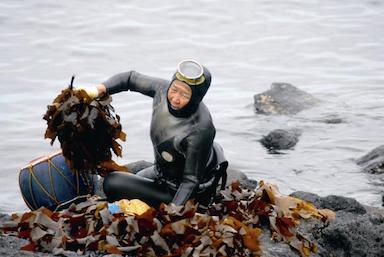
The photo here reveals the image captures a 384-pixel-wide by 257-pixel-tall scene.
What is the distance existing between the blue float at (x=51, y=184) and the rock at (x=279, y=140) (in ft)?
23.6

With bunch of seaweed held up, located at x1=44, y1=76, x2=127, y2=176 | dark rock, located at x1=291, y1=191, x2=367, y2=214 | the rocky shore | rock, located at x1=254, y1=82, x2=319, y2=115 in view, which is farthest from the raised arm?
rock, located at x1=254, y1=82, x2=319, y2=115

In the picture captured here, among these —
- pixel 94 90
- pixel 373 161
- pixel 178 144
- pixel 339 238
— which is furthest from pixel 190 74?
pixel 373 161

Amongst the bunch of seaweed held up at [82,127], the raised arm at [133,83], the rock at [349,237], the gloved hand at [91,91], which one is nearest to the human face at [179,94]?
the raised arm at [133,83]

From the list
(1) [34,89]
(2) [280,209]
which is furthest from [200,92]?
(1) [34,89]

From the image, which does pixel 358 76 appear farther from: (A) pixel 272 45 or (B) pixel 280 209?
(B) pixel 280 209

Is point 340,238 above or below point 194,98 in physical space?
below

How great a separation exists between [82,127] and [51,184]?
2.43 feet

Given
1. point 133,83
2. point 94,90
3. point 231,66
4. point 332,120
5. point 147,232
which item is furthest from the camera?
point 231,66

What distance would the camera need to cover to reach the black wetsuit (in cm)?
807

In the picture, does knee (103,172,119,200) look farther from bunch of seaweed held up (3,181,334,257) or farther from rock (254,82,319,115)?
rock (254,82,319,115)

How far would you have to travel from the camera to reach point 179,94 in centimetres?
811

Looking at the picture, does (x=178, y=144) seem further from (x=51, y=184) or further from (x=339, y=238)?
(x=339, y=238)

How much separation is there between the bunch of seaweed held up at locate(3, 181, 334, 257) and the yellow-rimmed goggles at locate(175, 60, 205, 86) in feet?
3.80

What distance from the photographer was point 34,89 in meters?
18.6
